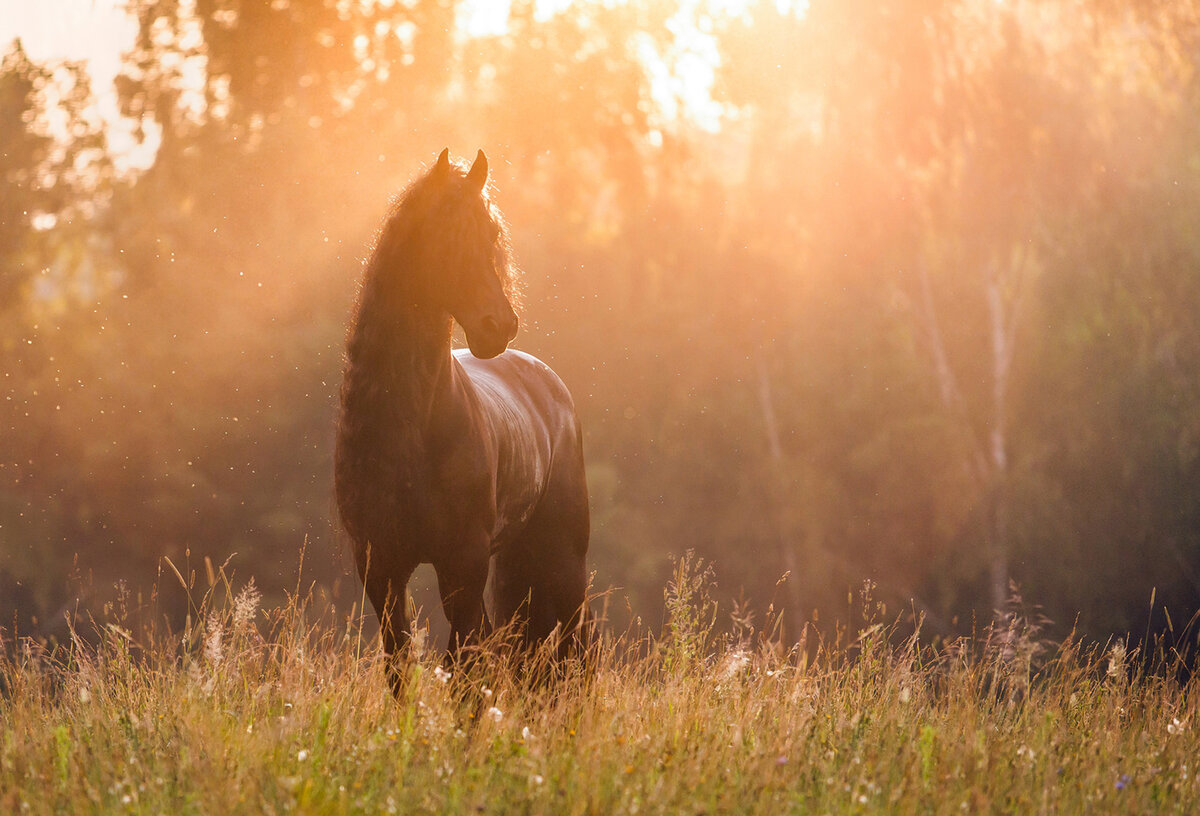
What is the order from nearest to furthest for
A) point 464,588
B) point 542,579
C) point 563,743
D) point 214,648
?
1. point 563,743
2. point 214,648
3. point 464,588
4. point 542,579

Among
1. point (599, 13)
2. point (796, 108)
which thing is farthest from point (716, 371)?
point (599, 13)

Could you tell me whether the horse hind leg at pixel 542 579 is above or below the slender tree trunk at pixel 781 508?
above

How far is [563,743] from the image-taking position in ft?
13.3

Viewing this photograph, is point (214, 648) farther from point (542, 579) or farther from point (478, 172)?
point (478, 172)

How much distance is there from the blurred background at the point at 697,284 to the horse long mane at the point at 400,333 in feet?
39.8

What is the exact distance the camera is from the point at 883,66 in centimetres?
2227

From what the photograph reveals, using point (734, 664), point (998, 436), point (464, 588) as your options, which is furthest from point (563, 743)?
point (998, 436)

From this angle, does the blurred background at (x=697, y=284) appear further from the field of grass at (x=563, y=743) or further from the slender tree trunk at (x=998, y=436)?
the field of grass at (x=563, y=743)

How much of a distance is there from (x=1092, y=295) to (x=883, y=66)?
20.3 ft

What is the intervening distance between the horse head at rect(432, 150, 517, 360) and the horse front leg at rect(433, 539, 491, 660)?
2.78 ft

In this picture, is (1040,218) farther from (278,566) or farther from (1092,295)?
(278,566)

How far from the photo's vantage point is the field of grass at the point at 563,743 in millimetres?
3344

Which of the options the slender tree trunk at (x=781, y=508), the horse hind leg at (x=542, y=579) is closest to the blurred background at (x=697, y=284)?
the slender tree trunk at (x=781, y=508)

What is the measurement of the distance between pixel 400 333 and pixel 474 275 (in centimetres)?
38
